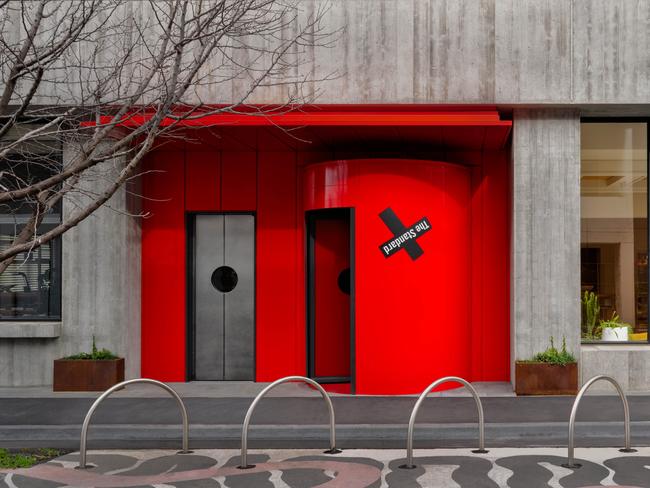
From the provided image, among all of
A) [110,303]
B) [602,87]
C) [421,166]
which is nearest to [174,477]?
[110,303]

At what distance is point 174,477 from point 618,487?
4391 mm

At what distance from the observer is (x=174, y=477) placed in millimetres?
7480

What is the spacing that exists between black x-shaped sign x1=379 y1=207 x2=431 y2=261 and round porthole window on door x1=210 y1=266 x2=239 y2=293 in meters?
3.13

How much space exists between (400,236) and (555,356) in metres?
3.17

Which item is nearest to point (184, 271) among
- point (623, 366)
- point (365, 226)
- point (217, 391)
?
point (217, 391)

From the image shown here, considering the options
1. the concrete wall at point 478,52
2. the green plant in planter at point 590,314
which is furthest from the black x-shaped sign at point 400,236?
the green plant in planter at point 590,314

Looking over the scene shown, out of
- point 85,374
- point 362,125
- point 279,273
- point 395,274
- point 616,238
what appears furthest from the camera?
point 279,273

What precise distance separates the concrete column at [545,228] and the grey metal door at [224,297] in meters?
4.75

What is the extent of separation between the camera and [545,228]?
1205 centimetres

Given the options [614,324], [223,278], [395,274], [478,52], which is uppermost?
[478,52]

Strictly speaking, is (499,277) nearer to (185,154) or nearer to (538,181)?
(538,181)

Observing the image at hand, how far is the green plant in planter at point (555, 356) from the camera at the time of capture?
11.7 metres

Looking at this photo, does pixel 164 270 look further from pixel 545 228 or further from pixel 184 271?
pixel 545 228

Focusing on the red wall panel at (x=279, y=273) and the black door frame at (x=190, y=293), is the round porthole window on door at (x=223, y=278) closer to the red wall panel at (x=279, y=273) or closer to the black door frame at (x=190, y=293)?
the black door frame at (x=190, y=293)
